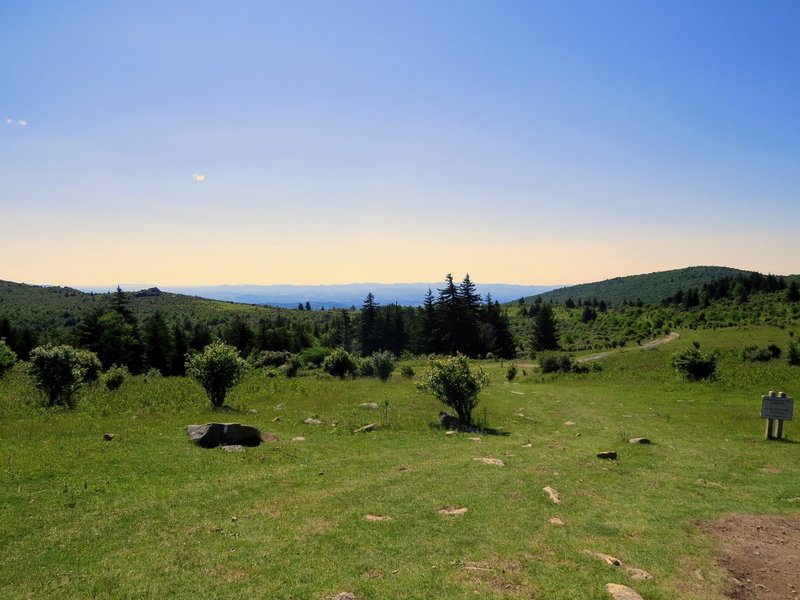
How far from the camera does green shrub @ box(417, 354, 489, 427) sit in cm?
2531

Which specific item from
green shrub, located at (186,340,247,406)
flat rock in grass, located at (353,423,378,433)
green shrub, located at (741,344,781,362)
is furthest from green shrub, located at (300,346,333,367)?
green shrub, located at (741,344,781,362)

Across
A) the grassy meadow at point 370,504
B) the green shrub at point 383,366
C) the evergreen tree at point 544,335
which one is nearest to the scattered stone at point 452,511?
the grassy meadow at point 370,504

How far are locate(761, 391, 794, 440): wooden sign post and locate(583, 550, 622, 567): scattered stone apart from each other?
1693 cm

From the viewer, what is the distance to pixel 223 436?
1948 cm

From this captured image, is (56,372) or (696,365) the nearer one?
(56,372)

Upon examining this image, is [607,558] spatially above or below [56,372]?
below

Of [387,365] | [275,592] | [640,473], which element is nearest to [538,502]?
[640,473]

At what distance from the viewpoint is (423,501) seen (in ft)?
43.4

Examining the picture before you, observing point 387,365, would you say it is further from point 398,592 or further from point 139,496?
point 398,592

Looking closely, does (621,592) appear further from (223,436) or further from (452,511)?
(223,436)

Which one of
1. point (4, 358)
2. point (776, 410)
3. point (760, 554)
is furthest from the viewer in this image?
point (4, 358)

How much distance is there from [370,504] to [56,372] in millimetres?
25802

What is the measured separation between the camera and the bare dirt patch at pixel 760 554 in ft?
30.1

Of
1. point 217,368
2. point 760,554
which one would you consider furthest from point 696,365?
point 217,368
